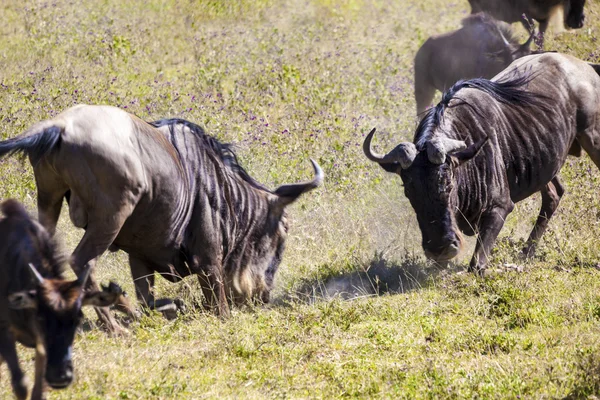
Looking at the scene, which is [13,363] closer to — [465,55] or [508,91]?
[508,91]

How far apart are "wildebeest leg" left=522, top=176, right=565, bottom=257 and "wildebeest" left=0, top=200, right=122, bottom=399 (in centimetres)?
463

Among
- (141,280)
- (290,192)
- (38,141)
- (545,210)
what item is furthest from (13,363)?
(545,210)

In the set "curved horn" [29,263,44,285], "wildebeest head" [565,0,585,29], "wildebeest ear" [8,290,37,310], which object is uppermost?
"curved horn" [29,263,44,285]

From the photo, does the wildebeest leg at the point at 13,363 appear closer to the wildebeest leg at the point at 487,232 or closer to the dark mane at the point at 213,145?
the dark mane at the point at 213,145

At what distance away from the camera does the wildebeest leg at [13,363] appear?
169 inches

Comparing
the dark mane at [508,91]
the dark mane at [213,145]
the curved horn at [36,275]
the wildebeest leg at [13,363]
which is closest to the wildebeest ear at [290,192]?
the dark mane at [213,145]

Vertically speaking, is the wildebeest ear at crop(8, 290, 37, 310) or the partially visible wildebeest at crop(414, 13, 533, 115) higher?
the wildebeest ear at crop(8, 290, 37, 310)

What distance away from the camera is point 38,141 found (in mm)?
5285

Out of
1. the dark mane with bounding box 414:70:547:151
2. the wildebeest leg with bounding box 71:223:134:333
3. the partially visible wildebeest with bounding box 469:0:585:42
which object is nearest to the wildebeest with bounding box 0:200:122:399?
the wildebeest leg with bounding box 71:223:134:333

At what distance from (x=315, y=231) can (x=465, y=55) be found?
498cm

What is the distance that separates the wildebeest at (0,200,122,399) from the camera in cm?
411

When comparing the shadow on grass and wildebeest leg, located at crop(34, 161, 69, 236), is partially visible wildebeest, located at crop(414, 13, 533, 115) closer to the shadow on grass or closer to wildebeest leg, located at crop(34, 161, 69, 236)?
the shadow on grass

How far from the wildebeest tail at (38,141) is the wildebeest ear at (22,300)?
1.41 metres

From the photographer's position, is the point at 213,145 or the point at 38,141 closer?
the point at 38,141
